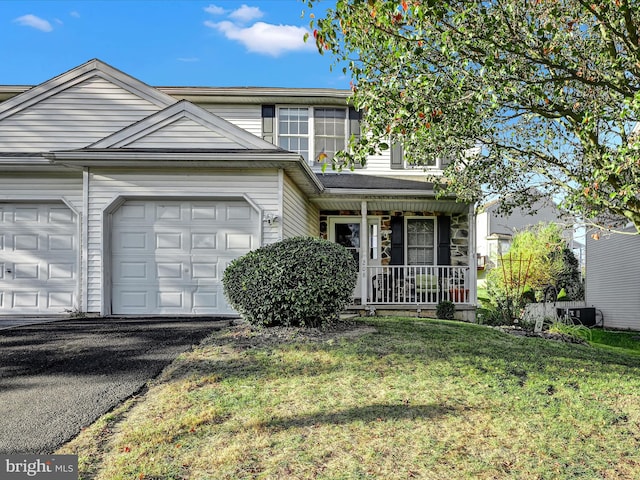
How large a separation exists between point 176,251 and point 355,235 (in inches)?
205

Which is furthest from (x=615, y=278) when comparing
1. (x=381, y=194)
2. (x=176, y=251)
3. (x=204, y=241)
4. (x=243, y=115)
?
(x=176, y=251)

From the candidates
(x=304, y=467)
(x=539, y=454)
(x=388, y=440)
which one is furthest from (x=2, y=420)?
(x=539, y=454)

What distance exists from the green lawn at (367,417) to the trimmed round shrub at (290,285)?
0.48 meters

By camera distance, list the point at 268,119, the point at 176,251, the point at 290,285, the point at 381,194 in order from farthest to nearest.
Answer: the point at 268,119 → the point at 381,194 → the point at 176,251 → the point at 290,285

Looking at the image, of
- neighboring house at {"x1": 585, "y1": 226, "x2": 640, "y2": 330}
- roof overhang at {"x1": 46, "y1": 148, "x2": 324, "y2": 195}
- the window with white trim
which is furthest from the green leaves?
neighboring house at {"x1": 585, "y1": 226, "x2": 640, "y2": 330}

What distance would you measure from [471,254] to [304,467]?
8454 millimetres

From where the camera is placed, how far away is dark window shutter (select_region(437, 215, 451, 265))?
1188 centimetres

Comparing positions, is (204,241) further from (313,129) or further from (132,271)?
(313,129)

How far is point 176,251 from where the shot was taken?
8.47 metres

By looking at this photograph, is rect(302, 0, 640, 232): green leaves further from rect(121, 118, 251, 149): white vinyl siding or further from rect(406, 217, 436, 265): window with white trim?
rect(406, 217, 436, 265): window with white trim

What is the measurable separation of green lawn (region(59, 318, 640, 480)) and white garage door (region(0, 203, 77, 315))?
4.78m

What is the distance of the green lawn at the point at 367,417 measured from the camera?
3.13 meters

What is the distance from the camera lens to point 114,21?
32.4ft

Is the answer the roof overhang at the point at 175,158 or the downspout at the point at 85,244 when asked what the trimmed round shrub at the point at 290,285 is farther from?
the downspout at the point at 85,244
